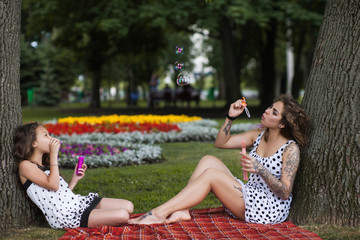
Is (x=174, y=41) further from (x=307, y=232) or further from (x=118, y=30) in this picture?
(x=307, y=232)

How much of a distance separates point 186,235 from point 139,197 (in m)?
1.86

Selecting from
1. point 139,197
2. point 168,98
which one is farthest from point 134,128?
point 168,98

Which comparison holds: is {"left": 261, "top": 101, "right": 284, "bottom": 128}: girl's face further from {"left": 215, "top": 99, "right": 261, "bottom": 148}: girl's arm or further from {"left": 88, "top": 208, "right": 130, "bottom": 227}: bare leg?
{"left": 88, "top": 208, "right": 130, "bottom": 227}: bare leg

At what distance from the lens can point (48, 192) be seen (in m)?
3.90

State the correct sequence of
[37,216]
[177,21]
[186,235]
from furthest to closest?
[177,21]
[37,216]
[186,235]

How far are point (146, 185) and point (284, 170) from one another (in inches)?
102

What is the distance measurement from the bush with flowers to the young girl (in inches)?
125

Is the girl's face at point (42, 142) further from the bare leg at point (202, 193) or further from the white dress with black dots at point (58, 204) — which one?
the bare leg at point (202, 193)

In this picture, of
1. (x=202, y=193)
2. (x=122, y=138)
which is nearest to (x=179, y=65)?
(x=202, y=193)

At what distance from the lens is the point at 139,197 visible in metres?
5.49

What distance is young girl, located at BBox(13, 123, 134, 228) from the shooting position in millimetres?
3918

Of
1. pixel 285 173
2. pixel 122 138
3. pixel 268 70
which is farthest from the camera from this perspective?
pixel 268 70

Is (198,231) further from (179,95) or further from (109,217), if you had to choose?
(179,95)

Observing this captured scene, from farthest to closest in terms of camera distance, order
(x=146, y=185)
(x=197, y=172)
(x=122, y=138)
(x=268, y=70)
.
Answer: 1. (x=268, y=70)
2. (x=122, y=138)
3. (x=146, y=185)
4. (x=197, y=172)
